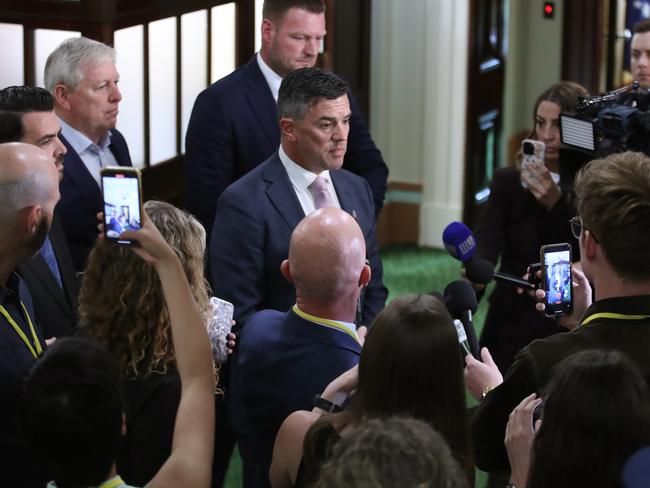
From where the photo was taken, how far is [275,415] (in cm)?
259

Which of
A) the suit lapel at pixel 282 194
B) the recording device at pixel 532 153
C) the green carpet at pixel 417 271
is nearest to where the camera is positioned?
the suit lapel at pixel 282 194

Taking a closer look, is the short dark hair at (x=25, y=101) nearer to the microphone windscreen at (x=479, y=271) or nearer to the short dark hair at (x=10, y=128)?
the short dark hair at (x=10, y=128)

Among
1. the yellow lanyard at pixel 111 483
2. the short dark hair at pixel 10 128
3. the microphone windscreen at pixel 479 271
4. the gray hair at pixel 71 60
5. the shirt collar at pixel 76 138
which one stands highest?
the gray hair at pixel 71 60

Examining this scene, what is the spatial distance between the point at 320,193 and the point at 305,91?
0.32 metres

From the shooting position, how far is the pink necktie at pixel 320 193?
3684 mm

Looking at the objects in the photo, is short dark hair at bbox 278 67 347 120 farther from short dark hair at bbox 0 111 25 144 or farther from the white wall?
the white wall

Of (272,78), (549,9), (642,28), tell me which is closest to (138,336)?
(272,78)

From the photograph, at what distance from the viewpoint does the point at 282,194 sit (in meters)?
3.59

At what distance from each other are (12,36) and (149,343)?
2482 mm

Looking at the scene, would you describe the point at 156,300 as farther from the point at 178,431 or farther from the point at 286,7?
the point at 286,7

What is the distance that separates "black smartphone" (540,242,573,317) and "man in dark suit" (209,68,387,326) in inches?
35.2

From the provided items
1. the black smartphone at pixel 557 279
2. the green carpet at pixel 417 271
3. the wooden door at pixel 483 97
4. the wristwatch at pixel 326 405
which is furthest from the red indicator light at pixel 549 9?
the wristwatch at pixel 326 405

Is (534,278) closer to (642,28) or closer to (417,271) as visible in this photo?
(642,28)

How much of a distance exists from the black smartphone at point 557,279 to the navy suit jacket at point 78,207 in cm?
156
